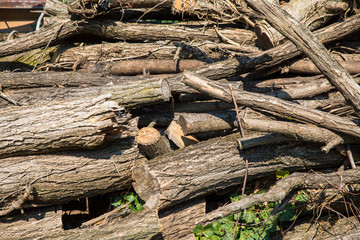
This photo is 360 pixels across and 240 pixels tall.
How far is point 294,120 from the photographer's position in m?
4.21

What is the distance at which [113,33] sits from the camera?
18.7 ft

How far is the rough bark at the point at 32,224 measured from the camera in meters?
3.76

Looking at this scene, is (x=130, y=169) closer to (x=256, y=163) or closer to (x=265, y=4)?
(x=256, y=163)

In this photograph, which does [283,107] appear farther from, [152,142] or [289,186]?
[152,142]

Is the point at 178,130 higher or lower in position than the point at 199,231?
higher

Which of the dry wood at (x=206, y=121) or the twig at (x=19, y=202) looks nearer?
the twig at (x=19, y=202)

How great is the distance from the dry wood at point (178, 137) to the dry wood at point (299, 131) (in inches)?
35.9

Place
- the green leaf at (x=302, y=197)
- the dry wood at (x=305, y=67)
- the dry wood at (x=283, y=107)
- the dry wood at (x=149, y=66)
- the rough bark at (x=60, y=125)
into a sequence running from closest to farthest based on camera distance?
the rough bark at (x=60, y=125)
the dry wood at (x=283, y=107)
the green leaf at (x=302, y=197)
the dry wood at (x=305, y=67)
the dry wood at (x=149, y=66)

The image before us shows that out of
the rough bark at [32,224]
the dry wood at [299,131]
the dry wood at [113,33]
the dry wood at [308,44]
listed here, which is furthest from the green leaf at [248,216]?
the dry wood at [113,33]

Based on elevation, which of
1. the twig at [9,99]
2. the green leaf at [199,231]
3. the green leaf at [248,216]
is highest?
the twig at [9,99]

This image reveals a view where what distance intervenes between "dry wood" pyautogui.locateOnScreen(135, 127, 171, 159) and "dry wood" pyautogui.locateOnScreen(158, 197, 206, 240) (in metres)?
0.72

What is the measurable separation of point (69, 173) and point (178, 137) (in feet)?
4.58

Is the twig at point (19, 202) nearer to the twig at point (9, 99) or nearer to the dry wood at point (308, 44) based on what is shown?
the twig at point (9, 99)

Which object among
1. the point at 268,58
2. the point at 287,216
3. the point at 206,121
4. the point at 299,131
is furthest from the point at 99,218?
the point at 268,58
